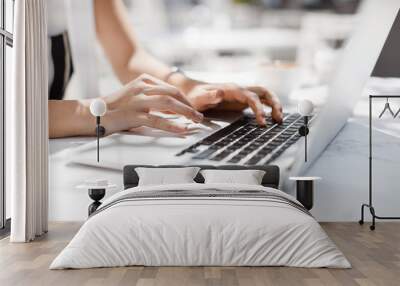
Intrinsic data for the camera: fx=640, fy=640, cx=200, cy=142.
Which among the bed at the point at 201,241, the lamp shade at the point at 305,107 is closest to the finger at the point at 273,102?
the lamp shade at the point at 305,107

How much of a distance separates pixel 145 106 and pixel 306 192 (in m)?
2.27

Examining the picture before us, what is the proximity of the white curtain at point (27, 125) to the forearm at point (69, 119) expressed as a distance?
1.01m

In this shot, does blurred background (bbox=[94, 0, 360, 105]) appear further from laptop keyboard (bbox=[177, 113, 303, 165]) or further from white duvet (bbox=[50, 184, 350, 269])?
white duvet (bbox=[50, 184, 350, 269])

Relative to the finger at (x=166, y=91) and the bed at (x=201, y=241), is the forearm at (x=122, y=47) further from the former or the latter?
the bed at (x=201, y=241)

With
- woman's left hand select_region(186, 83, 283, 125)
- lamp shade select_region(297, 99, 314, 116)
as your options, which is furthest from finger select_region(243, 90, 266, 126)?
lamp shade select_region(297, 99, 314, 116)

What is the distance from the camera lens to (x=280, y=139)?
26.3ft

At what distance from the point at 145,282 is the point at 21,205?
8.12 feet

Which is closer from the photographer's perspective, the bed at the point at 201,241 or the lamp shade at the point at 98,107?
the bed at the point at 201,241

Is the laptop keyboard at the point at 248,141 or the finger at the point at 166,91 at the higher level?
the finger at the point at 166,91

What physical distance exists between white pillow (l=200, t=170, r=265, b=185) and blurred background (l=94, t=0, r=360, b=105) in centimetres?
123

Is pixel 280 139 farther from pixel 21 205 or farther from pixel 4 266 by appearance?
pixel 4 266

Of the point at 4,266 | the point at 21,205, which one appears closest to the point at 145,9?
the point at 21,205

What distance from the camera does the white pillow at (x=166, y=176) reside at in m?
7.33

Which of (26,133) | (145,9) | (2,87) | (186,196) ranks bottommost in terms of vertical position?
(186,196)
